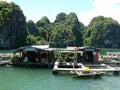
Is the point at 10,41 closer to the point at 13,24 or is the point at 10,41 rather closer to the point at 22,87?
the point at 13,24

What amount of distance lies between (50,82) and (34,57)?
13878 mm

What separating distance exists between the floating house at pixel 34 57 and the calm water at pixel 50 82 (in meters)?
5.22

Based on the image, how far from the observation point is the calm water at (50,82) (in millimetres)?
26750

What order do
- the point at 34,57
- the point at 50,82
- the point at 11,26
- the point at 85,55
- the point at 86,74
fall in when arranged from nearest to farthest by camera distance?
1. the point at 50,82
2. the point at 86,74
3. the point at 34,57
4. the point at 85,55
5. the point at 11,26

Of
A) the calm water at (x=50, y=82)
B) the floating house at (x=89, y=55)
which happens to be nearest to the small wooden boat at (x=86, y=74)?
the calm water at (x=50, y=82)

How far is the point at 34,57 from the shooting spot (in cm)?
4328

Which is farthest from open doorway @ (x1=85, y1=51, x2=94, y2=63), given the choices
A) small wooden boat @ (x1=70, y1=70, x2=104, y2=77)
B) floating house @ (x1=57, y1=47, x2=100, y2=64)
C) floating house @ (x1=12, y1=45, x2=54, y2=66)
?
small wooden boat @ (x1=70, y1=70, x2=104, y2=77)

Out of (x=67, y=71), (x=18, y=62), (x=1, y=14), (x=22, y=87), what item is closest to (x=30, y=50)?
(x=18, y=62)

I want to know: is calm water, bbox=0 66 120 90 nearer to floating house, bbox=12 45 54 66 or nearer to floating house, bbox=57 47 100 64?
floating house, bbox=12 45 54 66

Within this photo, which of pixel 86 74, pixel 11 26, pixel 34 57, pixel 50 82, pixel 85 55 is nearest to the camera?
pixel 50 82

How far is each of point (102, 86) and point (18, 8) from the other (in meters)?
106

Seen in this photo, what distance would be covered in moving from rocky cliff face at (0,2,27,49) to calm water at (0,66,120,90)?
9118 centimetres

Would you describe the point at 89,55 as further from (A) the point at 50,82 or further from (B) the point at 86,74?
(A) the point at 50,82

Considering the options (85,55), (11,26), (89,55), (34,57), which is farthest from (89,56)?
(11,26)
